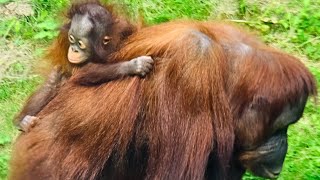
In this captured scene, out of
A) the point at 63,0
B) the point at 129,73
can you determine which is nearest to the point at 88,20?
the point at 129,73

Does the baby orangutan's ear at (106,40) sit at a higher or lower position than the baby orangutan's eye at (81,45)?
higher

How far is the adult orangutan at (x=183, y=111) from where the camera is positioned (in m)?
3.53

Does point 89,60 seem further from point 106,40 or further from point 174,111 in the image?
point 174,111

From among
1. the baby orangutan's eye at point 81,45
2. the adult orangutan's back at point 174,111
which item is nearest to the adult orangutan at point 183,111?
the adult orangutan's back at point 174,111

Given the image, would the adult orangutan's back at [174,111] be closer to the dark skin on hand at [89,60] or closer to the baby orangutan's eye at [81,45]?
the dark skin on hand at [89,60]

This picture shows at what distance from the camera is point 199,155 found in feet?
11.6

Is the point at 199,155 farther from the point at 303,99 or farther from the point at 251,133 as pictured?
the point at 303,99

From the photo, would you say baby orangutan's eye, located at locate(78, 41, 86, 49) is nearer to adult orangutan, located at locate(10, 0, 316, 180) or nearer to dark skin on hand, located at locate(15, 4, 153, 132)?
dark skin on hand, located at locate(15, 4, 153, 132)

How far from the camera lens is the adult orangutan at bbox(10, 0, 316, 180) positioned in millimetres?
3531

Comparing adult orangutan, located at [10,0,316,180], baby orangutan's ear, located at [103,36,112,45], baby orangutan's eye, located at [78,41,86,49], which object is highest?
baby orangutan's ear, located at [103,36,112,45]

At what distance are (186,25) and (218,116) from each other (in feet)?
1.46

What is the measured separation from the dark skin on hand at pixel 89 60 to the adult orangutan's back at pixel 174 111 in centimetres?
5

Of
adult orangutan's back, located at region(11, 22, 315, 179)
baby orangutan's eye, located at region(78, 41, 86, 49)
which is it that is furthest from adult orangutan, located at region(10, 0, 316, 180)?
baby orangutan's eye, located at region(78, 41, 86, 49)

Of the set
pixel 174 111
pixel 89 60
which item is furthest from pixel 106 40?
pixel 174 111
